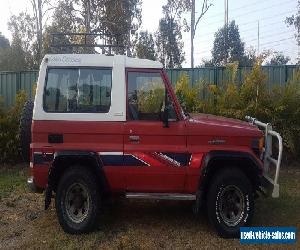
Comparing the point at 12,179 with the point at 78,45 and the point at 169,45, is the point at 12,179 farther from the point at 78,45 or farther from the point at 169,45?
the point at 169,45

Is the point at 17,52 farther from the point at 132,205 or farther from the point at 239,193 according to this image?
the point at 239,193

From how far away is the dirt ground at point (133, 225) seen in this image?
17.8 feet

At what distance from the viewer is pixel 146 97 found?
562cm

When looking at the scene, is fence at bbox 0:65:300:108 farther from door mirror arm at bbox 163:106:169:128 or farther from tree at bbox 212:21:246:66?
tree at bbox 212:21:246:66

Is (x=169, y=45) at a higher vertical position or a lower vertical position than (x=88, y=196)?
higher

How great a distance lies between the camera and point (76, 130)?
5.56 m

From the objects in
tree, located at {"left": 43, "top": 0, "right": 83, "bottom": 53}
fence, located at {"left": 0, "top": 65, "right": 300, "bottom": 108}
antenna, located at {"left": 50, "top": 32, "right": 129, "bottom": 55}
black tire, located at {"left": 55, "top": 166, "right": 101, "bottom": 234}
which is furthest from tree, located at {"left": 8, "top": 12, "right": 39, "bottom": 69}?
black tire, located at {"left": 55, "top": 166, "right": 101, "bottom": 234}

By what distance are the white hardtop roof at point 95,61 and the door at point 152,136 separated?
98mm

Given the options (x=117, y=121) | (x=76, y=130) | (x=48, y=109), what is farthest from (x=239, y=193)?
(x=48, y=109)

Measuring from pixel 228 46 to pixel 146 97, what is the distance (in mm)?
37679

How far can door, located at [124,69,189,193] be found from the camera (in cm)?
556

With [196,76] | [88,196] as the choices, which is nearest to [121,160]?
[88,196]

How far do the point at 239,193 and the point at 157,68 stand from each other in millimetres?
1976

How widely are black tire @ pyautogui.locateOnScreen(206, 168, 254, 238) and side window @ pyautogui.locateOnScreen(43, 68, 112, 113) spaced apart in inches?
69.4
